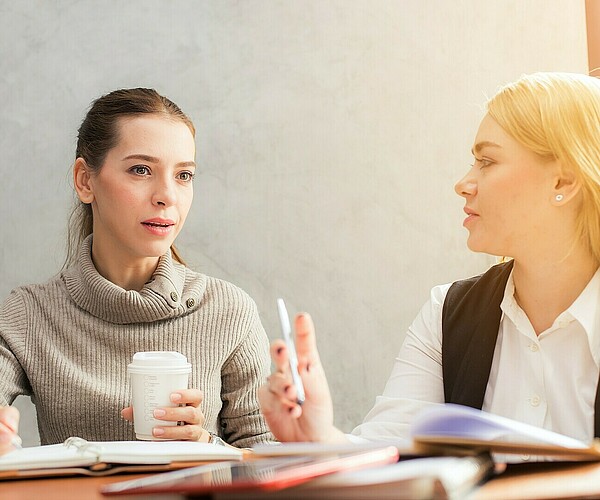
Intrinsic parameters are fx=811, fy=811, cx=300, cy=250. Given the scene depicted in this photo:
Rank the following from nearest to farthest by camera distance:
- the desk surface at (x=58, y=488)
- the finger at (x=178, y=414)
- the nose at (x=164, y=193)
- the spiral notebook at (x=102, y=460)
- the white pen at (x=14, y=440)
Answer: the desk surface at (x=58, y=488)
the spiral notebook at (x=102, y=460)
the white pen at (x=14, y=440)
the finger at (x=178, y=414)
the nose at (x=164, y=193)

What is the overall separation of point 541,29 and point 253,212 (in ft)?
3.05

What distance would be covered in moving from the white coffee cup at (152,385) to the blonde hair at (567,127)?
28.9 inches

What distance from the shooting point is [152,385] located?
4.08ft

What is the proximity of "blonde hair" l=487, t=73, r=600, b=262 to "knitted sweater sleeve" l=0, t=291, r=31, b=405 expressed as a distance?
103 cm

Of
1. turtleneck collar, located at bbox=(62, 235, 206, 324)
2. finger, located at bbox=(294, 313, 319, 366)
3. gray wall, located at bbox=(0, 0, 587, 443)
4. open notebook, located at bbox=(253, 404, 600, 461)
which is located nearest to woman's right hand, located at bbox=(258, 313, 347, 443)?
finger, located at bbox=(294, 313, 319, 366)

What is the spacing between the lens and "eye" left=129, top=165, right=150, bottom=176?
1736 mm

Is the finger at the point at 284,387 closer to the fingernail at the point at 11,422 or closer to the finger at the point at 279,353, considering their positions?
the finger at the point at 279,353

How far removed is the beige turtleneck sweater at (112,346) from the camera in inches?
64.2

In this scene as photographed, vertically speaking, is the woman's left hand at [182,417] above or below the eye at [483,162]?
below

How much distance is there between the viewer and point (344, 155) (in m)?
2.17

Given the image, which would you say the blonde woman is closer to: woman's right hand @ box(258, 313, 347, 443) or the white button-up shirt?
the white button-up shirt

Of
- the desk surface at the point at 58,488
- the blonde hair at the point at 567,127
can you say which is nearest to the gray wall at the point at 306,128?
the blonde hair at the point at 567,127

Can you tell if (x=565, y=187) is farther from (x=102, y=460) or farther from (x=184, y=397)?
(x=102, y=460)

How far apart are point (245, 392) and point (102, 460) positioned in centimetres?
73
